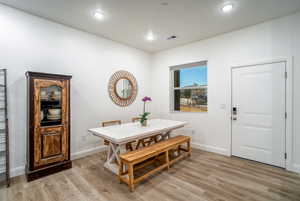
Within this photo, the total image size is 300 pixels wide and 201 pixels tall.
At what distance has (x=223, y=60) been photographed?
3.44 m

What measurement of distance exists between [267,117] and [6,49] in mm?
4840

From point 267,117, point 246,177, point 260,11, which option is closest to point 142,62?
point 260,11

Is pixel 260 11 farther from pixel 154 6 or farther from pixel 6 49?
pixel 6 49

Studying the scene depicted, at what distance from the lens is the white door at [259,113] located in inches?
108

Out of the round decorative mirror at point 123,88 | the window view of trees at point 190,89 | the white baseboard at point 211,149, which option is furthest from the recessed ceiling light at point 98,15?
the white baseboard at point 211,149

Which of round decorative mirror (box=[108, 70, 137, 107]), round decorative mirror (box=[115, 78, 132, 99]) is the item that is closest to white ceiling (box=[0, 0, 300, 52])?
round decorative mirror (box=[108, 70, 137, 107])

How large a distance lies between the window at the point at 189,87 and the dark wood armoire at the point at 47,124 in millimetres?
2959

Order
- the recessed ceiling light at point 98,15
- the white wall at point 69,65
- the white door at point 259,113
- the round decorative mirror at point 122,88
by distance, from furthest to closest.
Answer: the round decorative mirror at point 122,88 < the white door at point 259,113 < the recessed ceiling light at point 98,15 < the white wall at point 69,65

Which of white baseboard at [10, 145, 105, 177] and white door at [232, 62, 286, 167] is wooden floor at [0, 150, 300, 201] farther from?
white door at [232, 62, 286, 167]

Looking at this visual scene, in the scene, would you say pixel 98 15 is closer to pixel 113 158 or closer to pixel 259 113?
pixel 113 158

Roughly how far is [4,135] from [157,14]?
10.6ft

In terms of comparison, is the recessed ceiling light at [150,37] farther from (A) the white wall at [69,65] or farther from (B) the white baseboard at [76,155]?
(B) the white baseboard at [76,155]

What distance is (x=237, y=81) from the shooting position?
10.6 ft

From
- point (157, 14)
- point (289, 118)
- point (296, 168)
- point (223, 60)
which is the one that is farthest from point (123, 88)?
point (296, 168)
